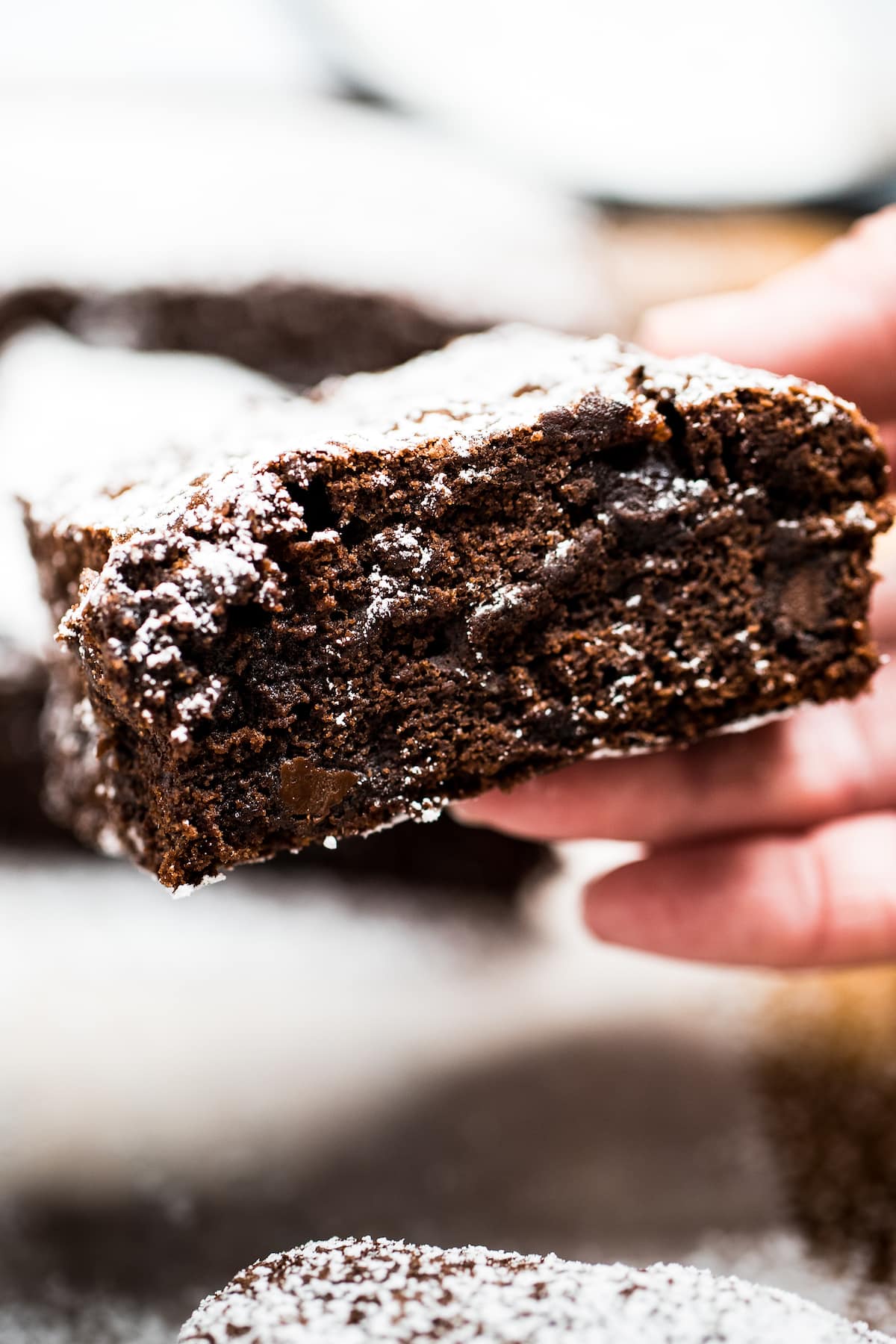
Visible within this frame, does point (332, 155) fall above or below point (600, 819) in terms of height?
above

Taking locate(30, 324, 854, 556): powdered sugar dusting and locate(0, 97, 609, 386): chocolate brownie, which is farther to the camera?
locate(0, 97, 609, 386): chocolate brownie

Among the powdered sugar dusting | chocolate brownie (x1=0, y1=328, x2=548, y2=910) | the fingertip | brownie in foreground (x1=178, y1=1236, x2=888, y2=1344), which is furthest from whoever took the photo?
chocolate brownie (x1=0, y1=328, x2=548, y2=910)

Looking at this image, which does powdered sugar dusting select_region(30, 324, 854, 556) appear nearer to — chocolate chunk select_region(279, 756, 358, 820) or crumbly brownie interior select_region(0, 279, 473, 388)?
chocolate chunk select_region(279, 756, 358, 820)

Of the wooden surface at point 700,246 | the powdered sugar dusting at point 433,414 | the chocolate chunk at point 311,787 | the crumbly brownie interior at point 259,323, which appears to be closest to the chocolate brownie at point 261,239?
the crumbly brownie interior at point 259,323

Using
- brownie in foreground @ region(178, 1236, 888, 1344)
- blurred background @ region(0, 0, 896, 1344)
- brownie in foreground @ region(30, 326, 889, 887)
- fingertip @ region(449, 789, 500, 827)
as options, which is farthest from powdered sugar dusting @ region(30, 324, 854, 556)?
brownie in foreground @ region(178, 1236, 888, 1344)

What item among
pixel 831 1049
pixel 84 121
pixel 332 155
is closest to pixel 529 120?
pixel 332 155

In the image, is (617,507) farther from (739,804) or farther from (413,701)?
(739,804)

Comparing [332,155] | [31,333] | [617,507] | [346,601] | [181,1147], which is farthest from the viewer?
[332,155]
